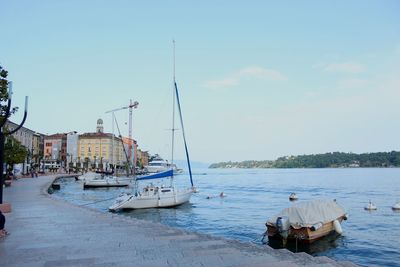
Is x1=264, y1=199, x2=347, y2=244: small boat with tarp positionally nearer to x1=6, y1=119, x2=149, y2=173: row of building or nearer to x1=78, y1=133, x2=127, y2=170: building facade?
x1=6, y1=119, x2=149, y2=173: row of building

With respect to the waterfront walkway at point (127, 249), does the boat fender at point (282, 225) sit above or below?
below

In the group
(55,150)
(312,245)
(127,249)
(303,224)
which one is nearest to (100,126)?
(55,150)

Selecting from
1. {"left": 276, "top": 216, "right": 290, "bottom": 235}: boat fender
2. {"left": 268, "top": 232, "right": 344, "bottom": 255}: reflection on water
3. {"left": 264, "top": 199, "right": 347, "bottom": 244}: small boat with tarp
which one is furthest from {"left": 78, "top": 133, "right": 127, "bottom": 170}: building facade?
{"left": 276, "top": 216, "right": 290, "bottom": 235}: boat fender

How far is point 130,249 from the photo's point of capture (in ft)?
34.3

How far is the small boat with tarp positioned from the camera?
20.4 meters

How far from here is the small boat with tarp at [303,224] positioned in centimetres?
2039

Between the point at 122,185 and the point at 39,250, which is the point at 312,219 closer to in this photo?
the point at 39,250

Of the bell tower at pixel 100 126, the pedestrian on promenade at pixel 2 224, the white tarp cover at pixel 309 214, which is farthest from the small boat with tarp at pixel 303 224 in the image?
the bell tower at pixel 100 126

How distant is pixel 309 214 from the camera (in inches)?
842

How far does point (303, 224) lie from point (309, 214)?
3.46 ft

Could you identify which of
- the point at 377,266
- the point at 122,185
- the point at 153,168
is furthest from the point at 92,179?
the point at 153,168

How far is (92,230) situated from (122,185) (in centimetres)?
6107

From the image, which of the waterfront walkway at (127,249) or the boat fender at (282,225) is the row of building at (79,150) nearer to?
the boat fender at (282,225)

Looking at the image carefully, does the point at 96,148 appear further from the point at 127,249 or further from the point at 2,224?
the point at 127,249
